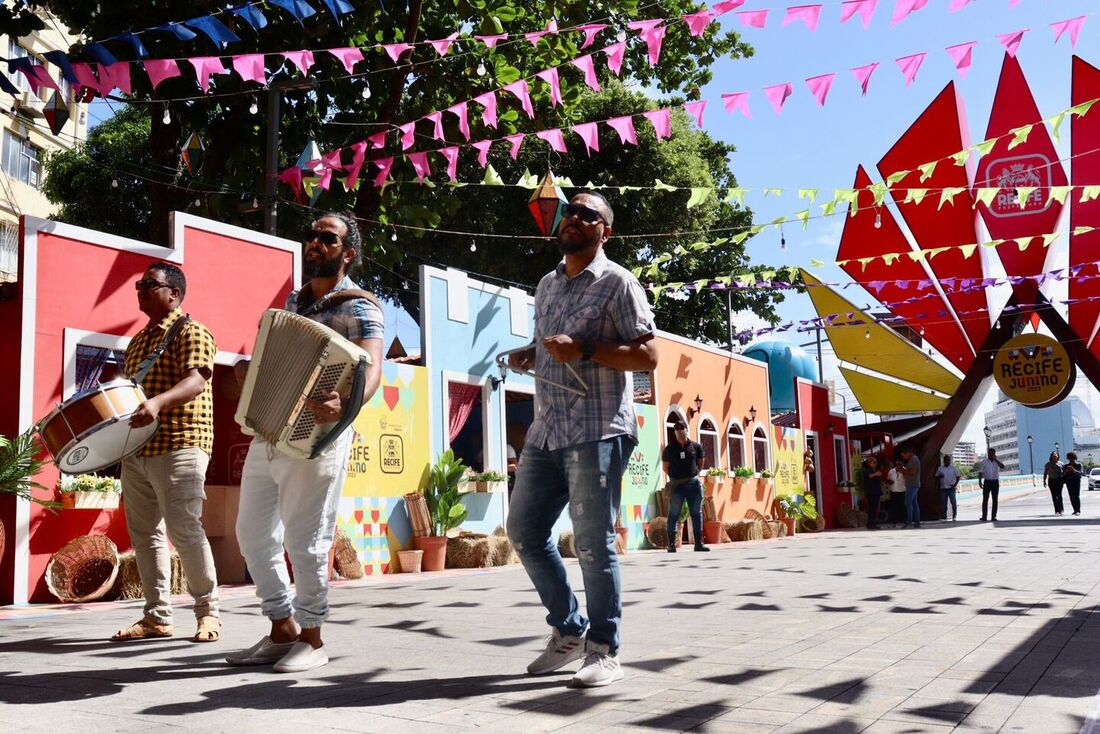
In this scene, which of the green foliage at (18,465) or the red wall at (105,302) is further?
the red wall at (105,302)

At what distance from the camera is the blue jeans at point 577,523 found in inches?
140

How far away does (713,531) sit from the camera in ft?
58.1

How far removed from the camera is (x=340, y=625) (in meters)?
5.56

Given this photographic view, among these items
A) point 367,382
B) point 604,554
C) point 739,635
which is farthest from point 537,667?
point 739,635

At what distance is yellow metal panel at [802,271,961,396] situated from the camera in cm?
2511

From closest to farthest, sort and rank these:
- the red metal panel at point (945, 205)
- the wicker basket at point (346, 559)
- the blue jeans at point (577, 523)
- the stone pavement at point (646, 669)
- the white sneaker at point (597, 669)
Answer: the stone pavement at point (646, 669) → the white sneaker at point (597, 669) → the blue jeans at point (577, 523) → the wicker basket at point (346, 559) → the red metal panel at point (945, 205)

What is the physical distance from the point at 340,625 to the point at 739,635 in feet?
7.18

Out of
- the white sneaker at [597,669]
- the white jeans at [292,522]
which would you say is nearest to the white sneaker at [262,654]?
the white jeans at [292,522]

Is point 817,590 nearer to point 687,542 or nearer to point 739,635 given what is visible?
point 739,635

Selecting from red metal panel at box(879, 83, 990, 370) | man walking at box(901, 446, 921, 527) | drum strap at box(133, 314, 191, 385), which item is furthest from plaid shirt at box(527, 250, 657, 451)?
red metal panel at box(879, 83, 990, 370)

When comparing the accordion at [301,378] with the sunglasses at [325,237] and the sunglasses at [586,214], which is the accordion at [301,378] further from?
the sunglasses at [586,214]

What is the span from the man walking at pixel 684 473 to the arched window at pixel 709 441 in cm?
571

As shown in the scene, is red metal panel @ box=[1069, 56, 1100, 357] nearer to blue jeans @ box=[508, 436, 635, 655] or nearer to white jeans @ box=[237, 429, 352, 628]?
blue jeans @ box=[508, 436, 635, 655]

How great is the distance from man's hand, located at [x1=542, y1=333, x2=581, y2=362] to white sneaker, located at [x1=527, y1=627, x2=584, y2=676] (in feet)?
3.39
